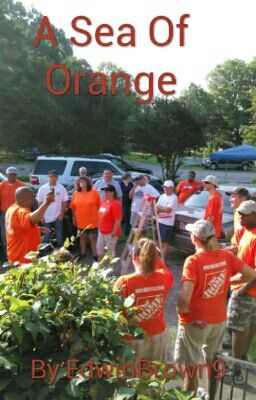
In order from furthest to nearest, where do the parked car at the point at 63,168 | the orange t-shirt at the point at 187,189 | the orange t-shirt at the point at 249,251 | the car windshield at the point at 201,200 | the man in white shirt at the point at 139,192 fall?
1. the parked car at the point at 63,168
2. the orange t-shirt at the point at 187,189
3. the car windshield at the point at 201,200
4. the man in white shirt at the point at 139,192
5. the orange t-shirt at the point at 249,251

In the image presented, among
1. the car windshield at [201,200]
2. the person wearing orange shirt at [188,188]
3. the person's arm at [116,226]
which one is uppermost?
the person wearing orange shirt at [188,188]

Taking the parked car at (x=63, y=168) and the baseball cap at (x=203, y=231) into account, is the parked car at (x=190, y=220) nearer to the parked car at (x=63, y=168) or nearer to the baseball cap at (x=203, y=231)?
the baseball cap at (x=203, y=231)

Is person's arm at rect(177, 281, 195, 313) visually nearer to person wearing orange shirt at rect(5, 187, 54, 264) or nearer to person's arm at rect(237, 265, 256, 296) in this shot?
person's arm at rect(237, 265, 256, 296)

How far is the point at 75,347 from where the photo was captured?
2.07 m

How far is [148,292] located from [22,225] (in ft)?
6.51

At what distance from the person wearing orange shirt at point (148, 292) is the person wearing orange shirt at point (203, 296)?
0.23m

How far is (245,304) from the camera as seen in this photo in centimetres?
413

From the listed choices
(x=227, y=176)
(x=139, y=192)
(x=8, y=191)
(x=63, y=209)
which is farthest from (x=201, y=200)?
(x=227, y=176)

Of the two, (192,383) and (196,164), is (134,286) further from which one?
(196,164)

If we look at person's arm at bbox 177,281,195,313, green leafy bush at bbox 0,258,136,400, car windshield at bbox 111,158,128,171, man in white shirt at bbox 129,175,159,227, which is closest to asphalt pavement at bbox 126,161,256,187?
car windshield at bbox 111,158,128,171

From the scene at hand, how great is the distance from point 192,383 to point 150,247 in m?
1.19

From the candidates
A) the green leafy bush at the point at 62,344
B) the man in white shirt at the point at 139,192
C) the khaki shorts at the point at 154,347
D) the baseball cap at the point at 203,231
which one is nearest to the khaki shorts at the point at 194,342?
the khaki shorts at the point at 154,347

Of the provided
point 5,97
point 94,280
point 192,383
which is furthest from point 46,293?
point 5,97

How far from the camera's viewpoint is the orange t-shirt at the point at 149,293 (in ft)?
10.6
